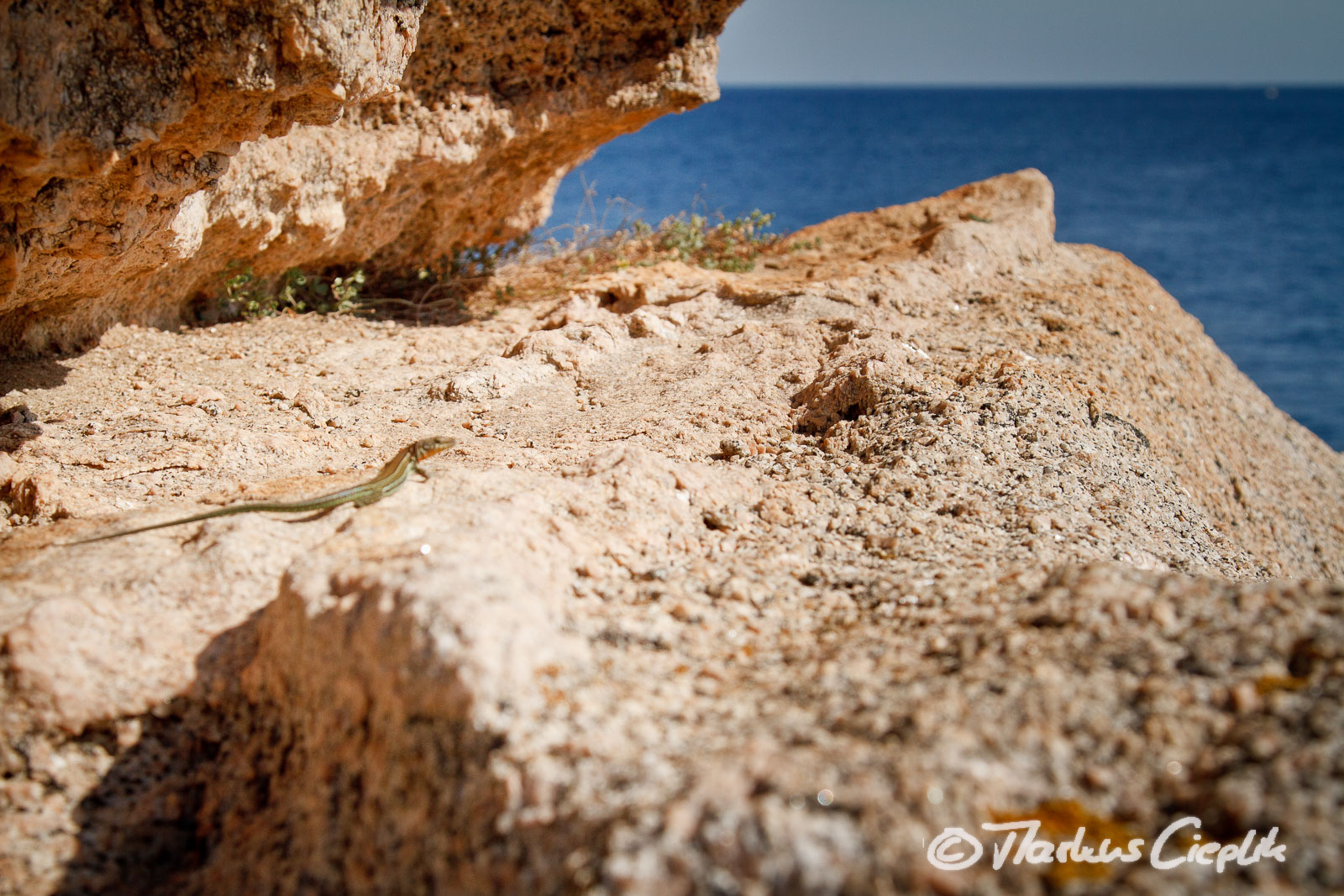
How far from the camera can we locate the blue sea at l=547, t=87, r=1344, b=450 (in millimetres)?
17375

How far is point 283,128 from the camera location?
11.3ft

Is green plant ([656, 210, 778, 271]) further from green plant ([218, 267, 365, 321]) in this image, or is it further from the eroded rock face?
green plant ([218, 267, 365, 321])

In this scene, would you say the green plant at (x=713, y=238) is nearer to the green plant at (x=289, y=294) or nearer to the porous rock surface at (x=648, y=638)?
the green plant at (x=289, y=294)

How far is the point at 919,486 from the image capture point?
9.95ft

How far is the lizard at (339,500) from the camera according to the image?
2.60 metres

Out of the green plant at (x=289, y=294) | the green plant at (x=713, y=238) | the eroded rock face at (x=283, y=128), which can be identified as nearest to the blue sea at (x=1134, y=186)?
the green plant at (x=713, y=238)

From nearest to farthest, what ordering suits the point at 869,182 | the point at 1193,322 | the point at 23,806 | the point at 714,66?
1. the point at 23,806
2. the point at 714,66
3. the point at 1193,322
4. the point at 869,182

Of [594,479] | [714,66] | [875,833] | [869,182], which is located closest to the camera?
[875,833]

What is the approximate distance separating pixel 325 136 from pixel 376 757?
3.87m

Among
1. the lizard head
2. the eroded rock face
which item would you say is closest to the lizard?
the lizard head

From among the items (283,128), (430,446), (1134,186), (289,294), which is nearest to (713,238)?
(289,294)

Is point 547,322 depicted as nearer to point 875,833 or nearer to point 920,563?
point 920,563

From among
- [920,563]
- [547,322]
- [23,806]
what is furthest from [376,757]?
[547,322]

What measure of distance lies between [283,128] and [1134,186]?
38309 millimetres
